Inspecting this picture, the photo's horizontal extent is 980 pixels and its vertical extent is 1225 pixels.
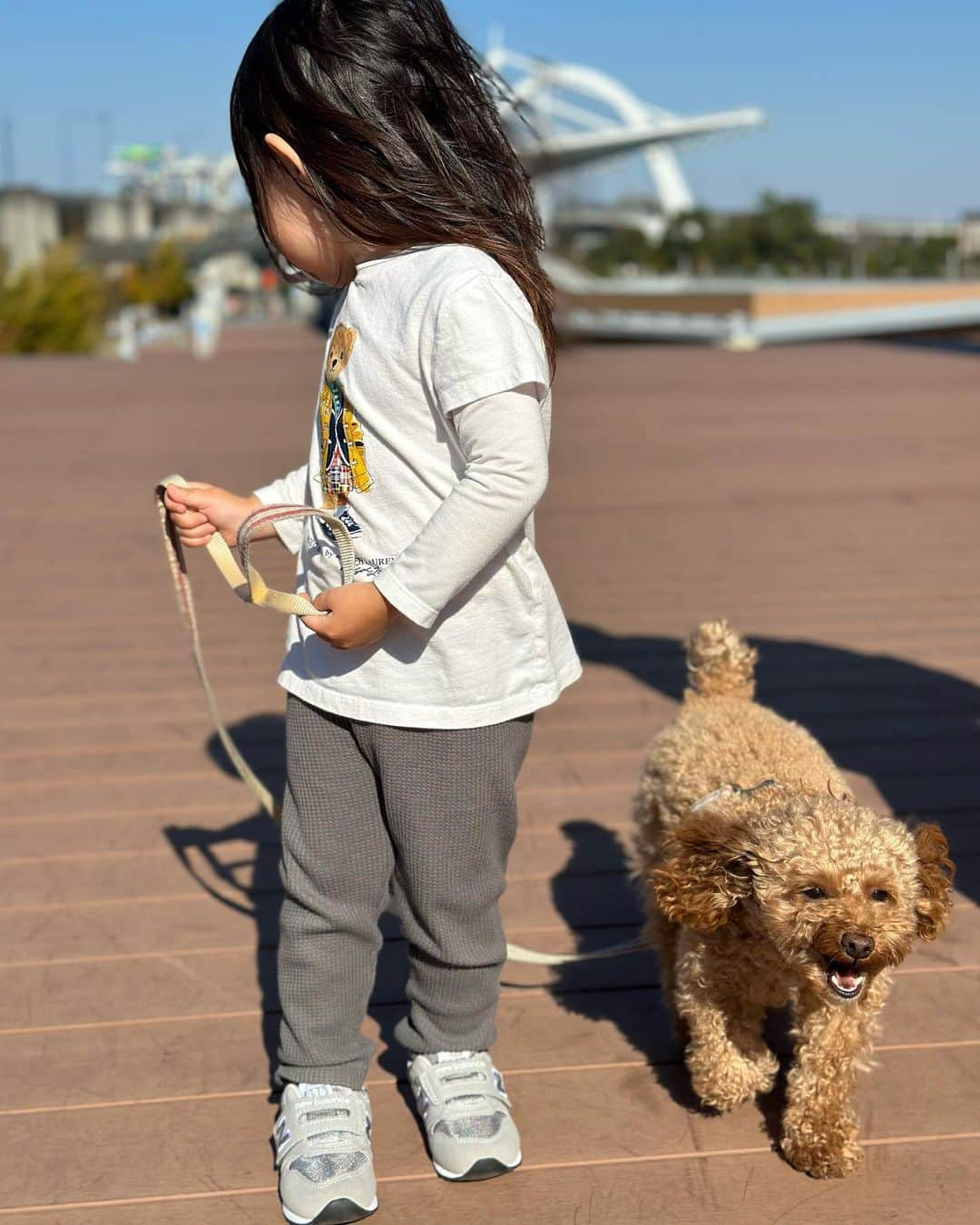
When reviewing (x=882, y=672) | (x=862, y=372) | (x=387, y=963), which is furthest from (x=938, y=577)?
(x=862, y=372)

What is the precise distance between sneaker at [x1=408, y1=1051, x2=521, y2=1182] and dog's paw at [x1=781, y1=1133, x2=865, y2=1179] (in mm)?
423

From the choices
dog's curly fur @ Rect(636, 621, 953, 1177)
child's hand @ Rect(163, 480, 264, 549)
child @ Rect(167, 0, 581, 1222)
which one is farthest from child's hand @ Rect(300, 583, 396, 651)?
dog's curly fur @ Rect(636, 621, 953, 1177)

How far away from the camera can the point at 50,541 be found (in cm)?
702

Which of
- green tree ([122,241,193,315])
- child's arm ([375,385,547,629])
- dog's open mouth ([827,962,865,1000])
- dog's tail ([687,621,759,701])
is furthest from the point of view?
green tree ([122,241,193,315])

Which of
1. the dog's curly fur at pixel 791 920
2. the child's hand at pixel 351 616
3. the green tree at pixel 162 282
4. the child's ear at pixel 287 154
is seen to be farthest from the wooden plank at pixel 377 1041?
the green tree at pixel 162 282

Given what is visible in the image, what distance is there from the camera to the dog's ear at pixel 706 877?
6.64ft

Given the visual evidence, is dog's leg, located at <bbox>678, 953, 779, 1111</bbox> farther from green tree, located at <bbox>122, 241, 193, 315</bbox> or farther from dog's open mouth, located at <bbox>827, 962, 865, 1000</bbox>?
green tree, located at <bbox>122, 241, 193, 315</bbox>

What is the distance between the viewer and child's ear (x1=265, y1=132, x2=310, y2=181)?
187 centimetres

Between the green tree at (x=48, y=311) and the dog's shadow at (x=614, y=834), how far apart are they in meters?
28.3

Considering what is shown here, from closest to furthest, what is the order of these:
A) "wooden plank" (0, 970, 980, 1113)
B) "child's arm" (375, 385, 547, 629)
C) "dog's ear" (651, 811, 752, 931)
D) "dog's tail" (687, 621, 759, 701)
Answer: "child's arm" (375, 385, 547, 629) < "dog's ear" (651, 811, 752, 931) < "wooden plank" (0, 970, 980, 1113) < "dog's tail" (687, 621, 759, 701)

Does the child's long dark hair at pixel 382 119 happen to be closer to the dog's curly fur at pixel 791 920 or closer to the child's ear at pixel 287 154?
the child's ear at pixel 287 154

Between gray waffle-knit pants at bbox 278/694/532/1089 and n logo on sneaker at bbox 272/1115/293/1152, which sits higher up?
gray waffle-knit pants at bbox 278/694/532/1089

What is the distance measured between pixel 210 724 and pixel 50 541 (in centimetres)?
328

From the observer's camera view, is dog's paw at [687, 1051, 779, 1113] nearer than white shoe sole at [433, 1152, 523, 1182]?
No
